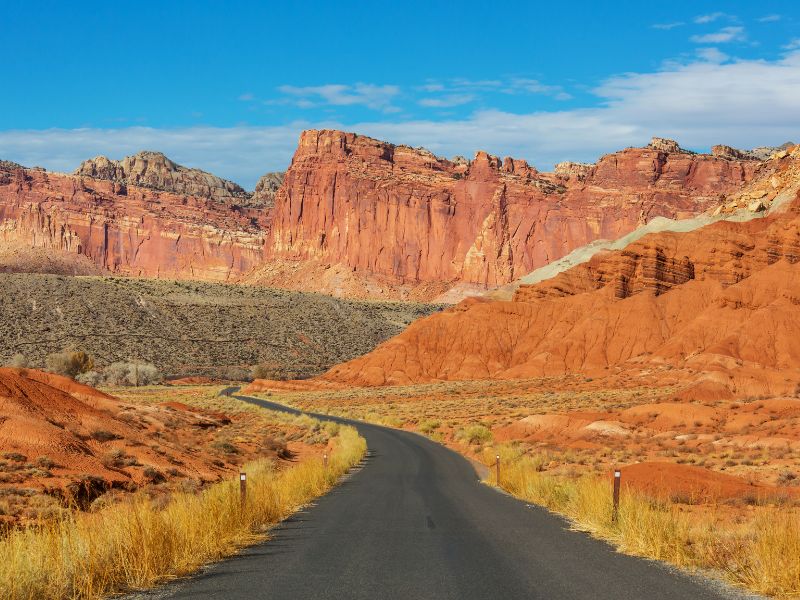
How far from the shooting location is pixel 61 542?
35.9ft

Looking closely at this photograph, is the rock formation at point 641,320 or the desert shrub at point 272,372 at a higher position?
the rock formation at point 641,320

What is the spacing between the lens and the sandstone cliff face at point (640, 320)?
76.8 metres

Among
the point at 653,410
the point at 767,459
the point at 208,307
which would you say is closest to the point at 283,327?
the point at 208,307

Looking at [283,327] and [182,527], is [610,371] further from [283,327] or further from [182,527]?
[182,527]

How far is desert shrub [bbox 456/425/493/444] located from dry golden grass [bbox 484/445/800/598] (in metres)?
22.8

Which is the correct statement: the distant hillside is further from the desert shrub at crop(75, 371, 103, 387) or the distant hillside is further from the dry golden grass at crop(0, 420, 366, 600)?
the dry golden grass at crop(0, 420, 366, 600)

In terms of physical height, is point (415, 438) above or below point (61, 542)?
below

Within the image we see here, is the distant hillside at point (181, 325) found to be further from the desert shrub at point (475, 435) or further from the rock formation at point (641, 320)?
the desert shrub at point (475, 435)

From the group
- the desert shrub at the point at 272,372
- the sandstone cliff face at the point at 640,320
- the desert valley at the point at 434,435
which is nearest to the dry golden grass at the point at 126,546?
the desert valley at the point at 434,435

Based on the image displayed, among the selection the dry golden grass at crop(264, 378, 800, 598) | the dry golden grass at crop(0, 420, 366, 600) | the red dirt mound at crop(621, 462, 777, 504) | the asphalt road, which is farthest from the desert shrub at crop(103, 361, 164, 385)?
the dry golden grass at crop(0, 420, 366, 600)

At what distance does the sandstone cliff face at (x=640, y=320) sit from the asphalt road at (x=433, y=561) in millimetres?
53547

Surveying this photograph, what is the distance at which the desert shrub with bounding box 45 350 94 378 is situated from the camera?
286 feet

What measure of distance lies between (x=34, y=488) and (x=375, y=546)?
11.2 metres

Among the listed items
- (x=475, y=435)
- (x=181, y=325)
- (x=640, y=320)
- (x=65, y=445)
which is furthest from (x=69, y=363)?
(x=65, y=445)
